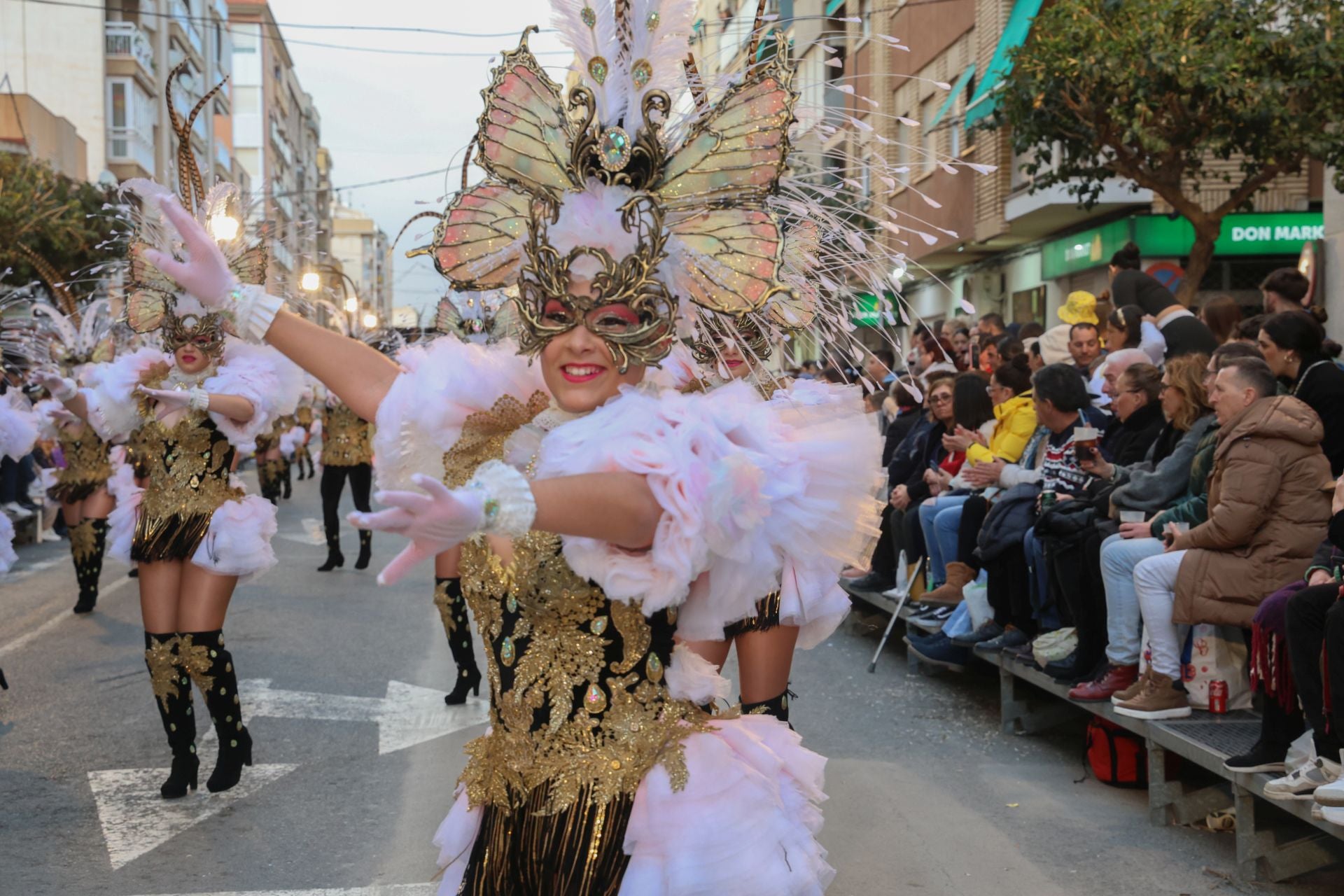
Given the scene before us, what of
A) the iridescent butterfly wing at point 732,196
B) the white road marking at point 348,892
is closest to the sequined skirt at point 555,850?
the iridescent butterfly wing at point 732,196

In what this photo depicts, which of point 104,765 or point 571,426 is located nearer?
point 571,426

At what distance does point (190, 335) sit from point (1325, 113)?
10.4 m

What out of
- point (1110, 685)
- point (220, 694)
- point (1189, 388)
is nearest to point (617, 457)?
point (220, 694)

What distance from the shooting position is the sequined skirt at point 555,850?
2.70 meters

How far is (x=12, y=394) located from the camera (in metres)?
10.6

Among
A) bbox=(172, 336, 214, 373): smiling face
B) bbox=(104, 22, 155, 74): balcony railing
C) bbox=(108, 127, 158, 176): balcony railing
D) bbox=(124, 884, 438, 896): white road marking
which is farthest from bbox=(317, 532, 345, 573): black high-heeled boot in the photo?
bbox=(104, 22, 155, 74): balcony railing

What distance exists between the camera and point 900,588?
10227mm

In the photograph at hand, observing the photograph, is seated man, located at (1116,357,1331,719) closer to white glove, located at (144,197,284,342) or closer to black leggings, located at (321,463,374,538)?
white glove, located at (144,197,284,342)

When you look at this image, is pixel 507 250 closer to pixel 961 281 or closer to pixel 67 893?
pixel 67 893

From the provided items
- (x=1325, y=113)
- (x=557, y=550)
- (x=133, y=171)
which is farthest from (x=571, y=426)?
(x=133, y=171)

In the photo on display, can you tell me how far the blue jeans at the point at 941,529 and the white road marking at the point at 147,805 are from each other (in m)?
4.40

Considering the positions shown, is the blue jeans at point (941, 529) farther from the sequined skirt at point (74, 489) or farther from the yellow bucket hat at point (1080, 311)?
the sequined skirt at point (74, 489)

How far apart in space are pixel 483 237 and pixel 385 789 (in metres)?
4.02

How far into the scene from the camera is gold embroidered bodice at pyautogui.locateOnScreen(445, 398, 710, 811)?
273cm
